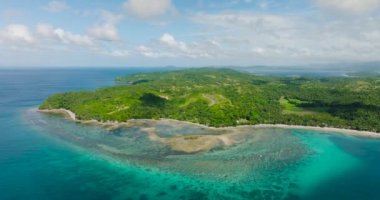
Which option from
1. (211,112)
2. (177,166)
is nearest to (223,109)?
(211,112)

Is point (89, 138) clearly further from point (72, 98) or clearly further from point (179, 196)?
point (72, 98)

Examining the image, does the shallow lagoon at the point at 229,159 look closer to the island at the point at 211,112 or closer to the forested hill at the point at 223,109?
the island at the point at 211,112

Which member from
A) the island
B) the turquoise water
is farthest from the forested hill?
the turquoise water

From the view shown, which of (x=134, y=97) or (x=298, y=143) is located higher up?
(x=134, y=97)

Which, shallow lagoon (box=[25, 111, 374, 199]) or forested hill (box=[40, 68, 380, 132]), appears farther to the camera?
forested hill (box=[40, 68, 380, 132])

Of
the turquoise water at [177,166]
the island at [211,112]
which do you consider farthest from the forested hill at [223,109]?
the turquoise water at [177,166]

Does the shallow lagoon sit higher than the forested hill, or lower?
lower

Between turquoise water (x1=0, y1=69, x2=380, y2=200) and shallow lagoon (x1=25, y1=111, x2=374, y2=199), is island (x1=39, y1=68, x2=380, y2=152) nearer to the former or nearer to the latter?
shallow lagoon (x1=25, y1=111, x2=374, y2=199)

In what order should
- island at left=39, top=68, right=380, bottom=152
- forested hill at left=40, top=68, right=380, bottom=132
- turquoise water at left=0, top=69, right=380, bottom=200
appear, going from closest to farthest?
turquoise water at left=0, top=69, right=380, bottom=200 → island at left=39, top=68, right=380, bottom=152 → forested hill at left=40, top=68, right=380, bottom=132

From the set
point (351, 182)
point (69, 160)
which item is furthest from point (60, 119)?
point (351, 182)
